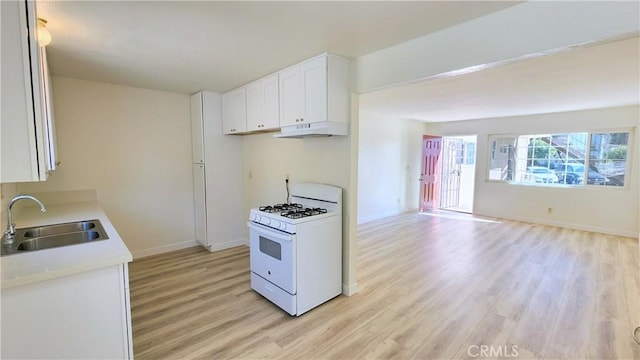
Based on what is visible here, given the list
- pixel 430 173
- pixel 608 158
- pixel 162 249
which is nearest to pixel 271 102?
pixel 162 249

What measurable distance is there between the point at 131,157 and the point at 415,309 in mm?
3983

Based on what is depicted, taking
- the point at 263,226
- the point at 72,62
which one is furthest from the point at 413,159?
the point at 72,62

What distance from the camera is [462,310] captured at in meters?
2.74

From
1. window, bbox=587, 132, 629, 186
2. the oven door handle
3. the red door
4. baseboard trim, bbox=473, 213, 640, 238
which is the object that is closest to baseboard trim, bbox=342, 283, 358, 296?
the oven door handle

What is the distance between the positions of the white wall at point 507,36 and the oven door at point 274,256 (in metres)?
1.70

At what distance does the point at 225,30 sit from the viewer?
217cm

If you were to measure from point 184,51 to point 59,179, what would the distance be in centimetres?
239

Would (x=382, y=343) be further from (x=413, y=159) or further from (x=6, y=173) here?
(x=413, y=159)

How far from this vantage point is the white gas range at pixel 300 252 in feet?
8.49

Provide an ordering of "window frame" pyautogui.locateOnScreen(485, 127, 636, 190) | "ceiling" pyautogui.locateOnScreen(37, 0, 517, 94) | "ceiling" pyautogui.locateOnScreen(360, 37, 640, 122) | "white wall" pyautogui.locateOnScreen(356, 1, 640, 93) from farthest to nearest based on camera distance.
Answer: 1. "window frame" pyautogui.locateOnScreen(485, 127, 636, 190)
2. "ceiling" pyautogui.locateOnScreen(360, 37, 640, 122)
3. "ceiling" pyautogui.locateOnScreen(37, 0, 517, 94)
4. "white wall" pyautogui.locateOnScreen(356, 1, 640, 93)

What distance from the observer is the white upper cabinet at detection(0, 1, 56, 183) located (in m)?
1.28

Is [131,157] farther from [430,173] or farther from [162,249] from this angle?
[430,173]

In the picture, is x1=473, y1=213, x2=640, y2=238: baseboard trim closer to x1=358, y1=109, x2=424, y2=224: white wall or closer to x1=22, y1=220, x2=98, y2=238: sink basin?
x1=358, y1=109, x2=424, y2=224: white wall

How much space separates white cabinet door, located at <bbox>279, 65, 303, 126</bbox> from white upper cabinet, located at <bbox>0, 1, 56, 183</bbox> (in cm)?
195
